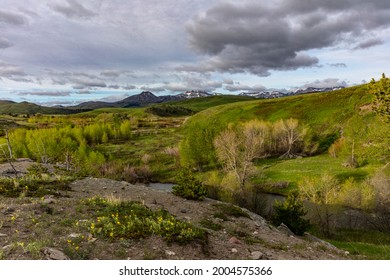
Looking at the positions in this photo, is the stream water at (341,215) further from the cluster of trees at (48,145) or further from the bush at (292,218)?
the cluster of trees at (48,145)

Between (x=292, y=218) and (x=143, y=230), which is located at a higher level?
(x=143, y=230)

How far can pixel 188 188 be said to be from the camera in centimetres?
2811

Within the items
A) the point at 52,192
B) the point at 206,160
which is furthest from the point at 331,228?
the point at 206,160

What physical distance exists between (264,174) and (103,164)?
159ft

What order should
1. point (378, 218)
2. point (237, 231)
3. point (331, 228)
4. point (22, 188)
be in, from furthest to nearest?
1. point (378, 218)
2. point (331, 228)
3. point (22, 188)
4. point (237, 231)

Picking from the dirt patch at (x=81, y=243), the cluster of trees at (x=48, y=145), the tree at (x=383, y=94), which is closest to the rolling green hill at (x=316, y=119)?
the cluster of trees at (x=48, y=145)

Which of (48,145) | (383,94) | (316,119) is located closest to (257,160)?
(316,119)

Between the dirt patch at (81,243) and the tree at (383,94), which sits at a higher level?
the tree at (383,94)

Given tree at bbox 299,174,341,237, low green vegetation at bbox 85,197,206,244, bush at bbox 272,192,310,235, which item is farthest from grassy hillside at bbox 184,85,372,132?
low green vegetation at bbox 85,197,206,244

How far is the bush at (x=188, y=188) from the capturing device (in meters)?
27.7

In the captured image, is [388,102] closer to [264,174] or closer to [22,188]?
[22,188]

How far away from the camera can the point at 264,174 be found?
79.2 m

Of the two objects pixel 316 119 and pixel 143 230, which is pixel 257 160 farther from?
pixel 143 230

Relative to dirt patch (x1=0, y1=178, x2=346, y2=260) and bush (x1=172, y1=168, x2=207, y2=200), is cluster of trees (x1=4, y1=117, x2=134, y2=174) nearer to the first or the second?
bush (x1=172, y1=168, x2=207, y2=200)
